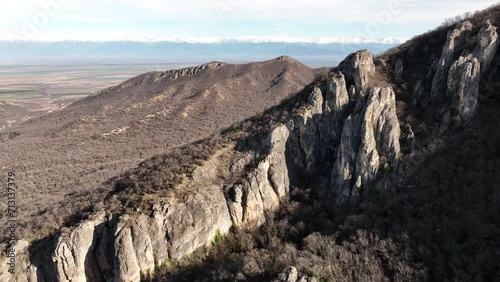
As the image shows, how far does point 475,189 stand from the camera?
34781 millimetres

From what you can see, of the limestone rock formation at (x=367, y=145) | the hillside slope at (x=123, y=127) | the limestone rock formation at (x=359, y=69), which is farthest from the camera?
the hillside slope at (x=123, y=127)

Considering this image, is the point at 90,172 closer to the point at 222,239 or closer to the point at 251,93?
the point at 222,239

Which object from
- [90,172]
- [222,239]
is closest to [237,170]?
[222,239]

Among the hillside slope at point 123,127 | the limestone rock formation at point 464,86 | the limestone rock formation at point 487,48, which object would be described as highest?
the limestone rock formation at point 487,48

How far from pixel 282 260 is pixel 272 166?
1455 centimetres

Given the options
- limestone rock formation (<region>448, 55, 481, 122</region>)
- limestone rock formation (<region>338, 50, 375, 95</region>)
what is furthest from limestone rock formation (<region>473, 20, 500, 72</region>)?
limestone rock formation (<region>338, 50, 375, 95</region>)

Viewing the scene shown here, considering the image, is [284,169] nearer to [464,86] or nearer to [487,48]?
[464,86]

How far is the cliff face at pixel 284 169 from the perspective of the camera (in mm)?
36969

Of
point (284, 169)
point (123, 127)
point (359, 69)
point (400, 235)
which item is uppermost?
point (359, 69)

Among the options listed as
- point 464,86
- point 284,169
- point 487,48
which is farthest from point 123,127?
point 487,48

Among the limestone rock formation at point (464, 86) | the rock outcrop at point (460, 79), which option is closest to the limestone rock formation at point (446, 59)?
the rock outcrop at point (460, 79)

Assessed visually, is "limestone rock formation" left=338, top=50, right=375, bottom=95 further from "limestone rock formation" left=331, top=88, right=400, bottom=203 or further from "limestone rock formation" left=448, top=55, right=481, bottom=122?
"limestone rock formation" left=448, top=55, right=481, bottom=122

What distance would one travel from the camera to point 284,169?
4575 centimetres

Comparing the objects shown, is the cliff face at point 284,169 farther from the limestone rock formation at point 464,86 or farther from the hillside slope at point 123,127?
the hillside slope at point 123,127
